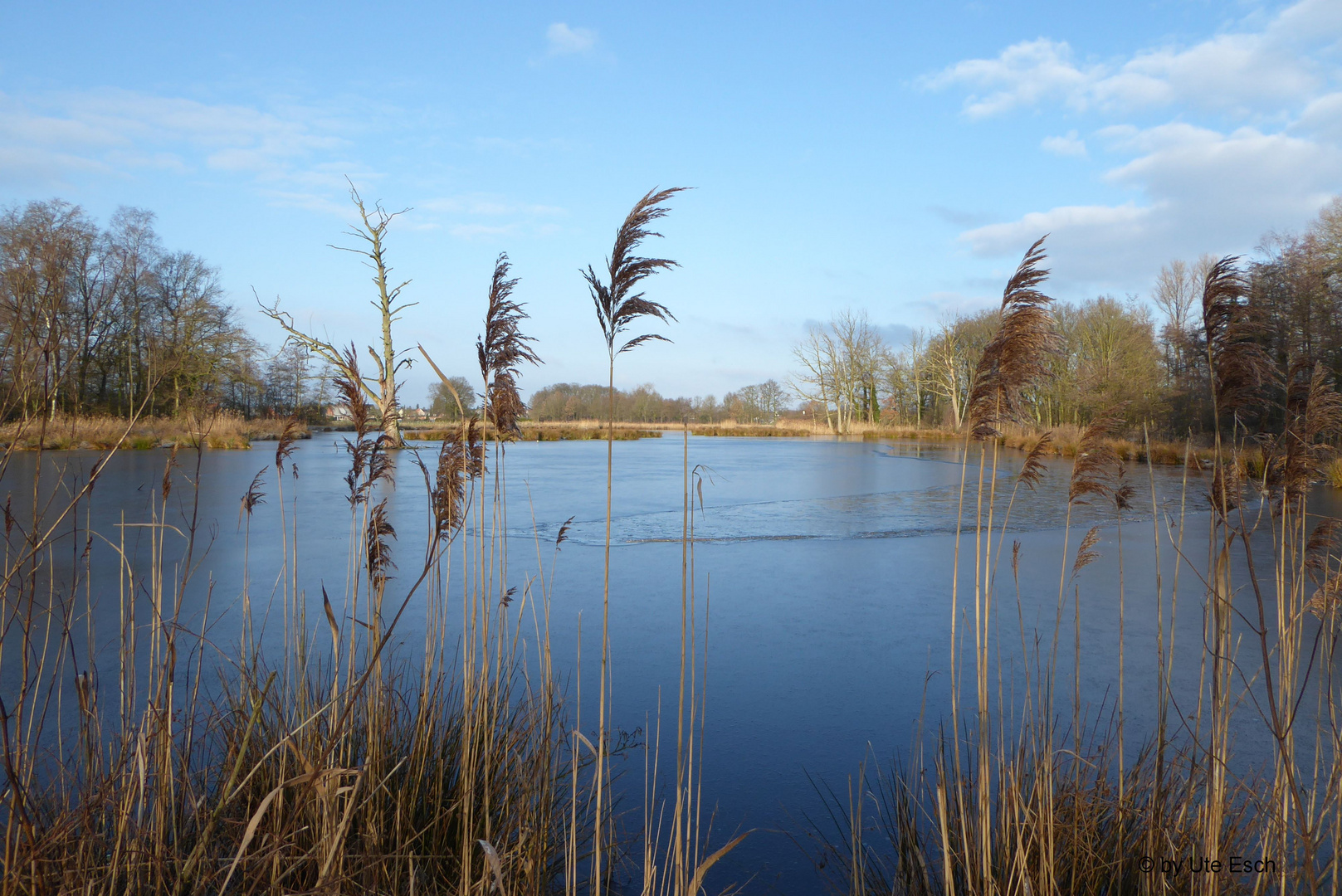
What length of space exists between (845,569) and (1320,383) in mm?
4658

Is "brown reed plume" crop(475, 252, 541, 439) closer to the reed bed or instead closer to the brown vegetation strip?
the reed bed

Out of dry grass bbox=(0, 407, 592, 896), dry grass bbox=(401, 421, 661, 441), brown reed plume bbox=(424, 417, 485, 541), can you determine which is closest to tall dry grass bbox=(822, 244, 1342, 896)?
dry grass bbox=(0, 407, 592, 896)

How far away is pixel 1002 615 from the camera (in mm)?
4793

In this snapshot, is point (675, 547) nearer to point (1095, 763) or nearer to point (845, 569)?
point (845, 569)

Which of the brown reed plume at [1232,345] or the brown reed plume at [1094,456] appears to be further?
the brown reed plume at [1094,456]

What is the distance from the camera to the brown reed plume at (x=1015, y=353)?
1919mm

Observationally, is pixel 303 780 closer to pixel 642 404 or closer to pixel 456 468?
pixel 456 468

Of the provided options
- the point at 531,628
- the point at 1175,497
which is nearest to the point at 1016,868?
the point at 531,628

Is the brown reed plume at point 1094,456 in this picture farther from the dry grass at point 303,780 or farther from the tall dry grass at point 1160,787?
the dry grass at point 303,780

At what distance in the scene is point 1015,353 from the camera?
195 cm

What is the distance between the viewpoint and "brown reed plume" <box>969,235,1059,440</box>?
6.30 feet

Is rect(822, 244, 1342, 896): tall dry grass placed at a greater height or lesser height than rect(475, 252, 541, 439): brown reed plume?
lesser

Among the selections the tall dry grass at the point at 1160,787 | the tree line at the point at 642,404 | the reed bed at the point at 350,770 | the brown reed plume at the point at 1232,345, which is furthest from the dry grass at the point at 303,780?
the tree line at the point at 642,404

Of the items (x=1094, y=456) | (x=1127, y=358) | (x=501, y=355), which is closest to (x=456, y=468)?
(x=501, y=355)
